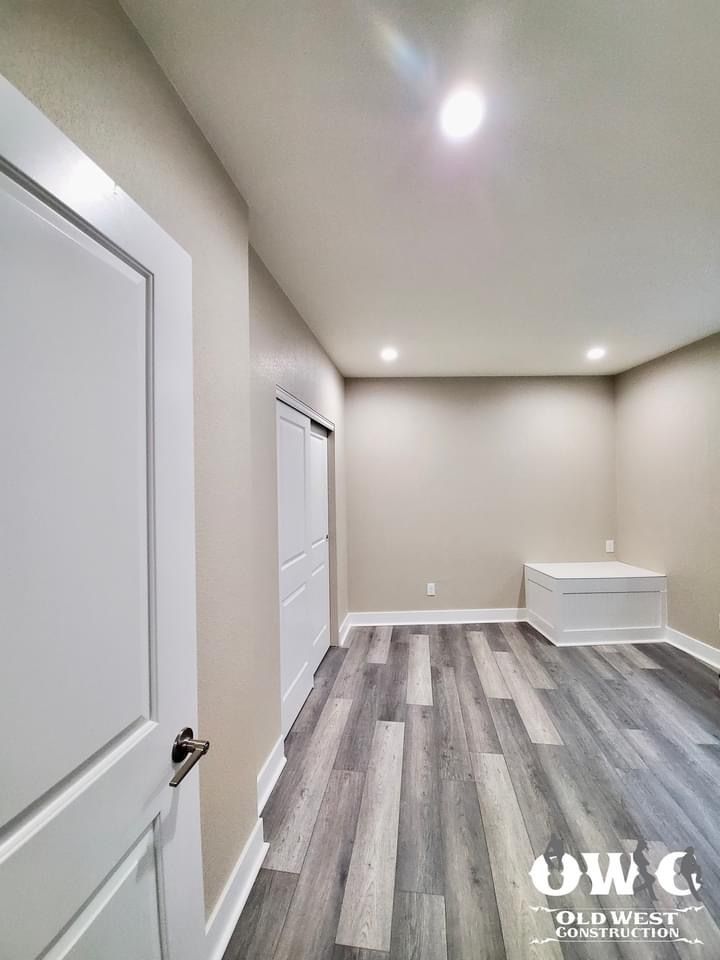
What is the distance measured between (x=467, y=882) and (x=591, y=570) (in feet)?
10.2

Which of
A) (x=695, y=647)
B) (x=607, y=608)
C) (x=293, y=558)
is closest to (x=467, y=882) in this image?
(x=293, y=558)

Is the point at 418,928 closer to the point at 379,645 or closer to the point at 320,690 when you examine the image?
the point at 320,690

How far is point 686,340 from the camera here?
10.2 ft

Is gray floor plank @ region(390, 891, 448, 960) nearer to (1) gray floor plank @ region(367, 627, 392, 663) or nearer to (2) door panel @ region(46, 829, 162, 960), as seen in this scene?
(2) door panel @ region(46, 829, 162, 960)

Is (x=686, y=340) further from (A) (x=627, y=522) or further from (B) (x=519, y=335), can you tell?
(A) (x=627, y=522)

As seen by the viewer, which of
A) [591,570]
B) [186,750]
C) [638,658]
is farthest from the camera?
[591,570]

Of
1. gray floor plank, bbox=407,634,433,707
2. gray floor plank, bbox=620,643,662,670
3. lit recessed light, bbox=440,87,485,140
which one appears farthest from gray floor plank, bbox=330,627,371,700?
lit recessed light, bbox=440,87,485,140

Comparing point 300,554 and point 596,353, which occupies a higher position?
Result: point 596,353

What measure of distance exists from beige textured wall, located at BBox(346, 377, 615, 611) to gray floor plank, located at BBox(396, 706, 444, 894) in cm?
190

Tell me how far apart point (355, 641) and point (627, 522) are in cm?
301

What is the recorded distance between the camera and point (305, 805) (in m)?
1.72

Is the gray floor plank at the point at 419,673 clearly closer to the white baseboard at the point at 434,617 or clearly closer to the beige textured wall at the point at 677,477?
the white baseboard at the point at 434,617

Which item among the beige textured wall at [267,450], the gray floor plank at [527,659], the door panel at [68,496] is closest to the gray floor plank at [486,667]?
the gray floor plank at [527,659]

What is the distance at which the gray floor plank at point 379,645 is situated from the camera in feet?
10.6
